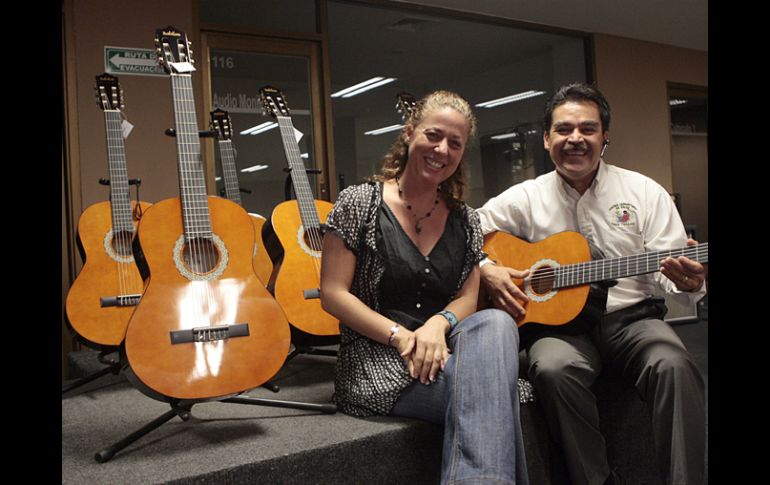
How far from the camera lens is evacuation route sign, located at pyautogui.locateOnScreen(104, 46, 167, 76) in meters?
3.86

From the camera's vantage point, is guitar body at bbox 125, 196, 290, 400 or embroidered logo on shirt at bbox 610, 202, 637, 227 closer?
guitar body at bbox 125, 196, 290, 400

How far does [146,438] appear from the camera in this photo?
5.61 ft

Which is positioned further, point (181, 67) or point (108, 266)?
point (108, 266)

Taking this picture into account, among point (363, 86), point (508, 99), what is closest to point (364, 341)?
point (363, 86)

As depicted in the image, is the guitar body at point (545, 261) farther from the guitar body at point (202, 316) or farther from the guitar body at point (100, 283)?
the guitar body at point (100, 283)

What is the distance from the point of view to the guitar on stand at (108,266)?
2.38m

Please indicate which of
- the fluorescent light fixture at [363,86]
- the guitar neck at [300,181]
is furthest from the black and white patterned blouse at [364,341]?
the fluorescent light fixture at [363,86]

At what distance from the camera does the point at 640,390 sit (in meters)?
1.84

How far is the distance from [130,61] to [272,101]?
1535 millimetres

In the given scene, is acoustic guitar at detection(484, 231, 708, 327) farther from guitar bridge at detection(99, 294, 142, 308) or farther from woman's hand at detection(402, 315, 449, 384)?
guitar bridge at detection(99, 294, 142, 308)

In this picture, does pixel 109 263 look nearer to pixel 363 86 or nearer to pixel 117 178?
pixel 117 178

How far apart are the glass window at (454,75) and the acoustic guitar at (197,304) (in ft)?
9.22

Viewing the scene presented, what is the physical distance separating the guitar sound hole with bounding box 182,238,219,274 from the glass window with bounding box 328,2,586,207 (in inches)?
113

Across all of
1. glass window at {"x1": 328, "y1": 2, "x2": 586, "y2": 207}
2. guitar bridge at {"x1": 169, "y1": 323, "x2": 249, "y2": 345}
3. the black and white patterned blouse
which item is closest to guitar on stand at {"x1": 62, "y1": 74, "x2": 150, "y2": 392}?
guitar bridge at {"x1": 169, "y1": 323, "x2": 249, "y2": 345}
